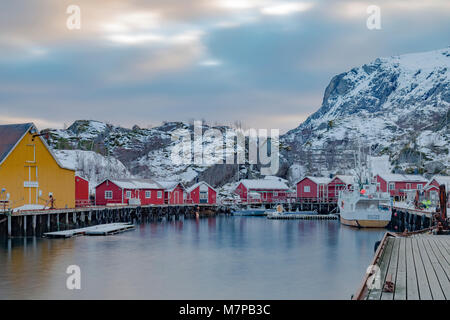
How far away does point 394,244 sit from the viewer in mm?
21453

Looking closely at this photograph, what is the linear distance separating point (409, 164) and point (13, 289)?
117 meters

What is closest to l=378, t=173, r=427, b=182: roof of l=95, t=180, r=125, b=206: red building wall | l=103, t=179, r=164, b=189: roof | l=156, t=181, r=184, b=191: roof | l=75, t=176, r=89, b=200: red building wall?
l=156, t=181, r=184, b=191: roof

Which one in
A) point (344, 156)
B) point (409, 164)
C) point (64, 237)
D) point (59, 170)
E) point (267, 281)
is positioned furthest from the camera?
point (344, 156)

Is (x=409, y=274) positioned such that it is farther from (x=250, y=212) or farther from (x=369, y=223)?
(x=250, y=212)

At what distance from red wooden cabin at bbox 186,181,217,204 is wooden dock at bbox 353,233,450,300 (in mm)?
64552

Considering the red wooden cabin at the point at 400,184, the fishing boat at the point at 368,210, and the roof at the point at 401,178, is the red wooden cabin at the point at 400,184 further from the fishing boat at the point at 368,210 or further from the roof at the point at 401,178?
the fishing boat at the point at 368,210
